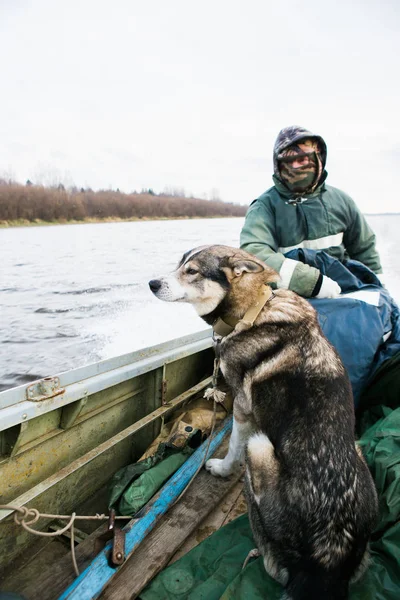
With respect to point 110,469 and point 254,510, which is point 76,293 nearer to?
point 110,469

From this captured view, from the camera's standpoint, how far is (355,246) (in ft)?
12.3

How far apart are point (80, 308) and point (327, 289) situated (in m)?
7.83

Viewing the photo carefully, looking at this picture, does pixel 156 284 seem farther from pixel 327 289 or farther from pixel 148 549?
pixel 148 549

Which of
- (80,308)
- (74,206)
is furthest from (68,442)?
(74,206)

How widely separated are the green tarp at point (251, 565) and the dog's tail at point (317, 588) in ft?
0.43

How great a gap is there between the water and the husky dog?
12.0 ft

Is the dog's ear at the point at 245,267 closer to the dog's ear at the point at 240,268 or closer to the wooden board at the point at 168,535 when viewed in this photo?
the dog's ear at the point at 240,268

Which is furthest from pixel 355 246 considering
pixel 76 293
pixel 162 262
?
pixel 162 262

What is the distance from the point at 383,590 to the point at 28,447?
1.91m

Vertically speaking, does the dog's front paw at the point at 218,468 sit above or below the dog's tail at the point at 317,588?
below

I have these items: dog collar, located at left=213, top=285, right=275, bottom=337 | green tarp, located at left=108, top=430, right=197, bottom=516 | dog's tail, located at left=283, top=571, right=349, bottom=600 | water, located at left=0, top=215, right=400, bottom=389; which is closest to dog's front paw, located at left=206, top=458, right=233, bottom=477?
green tarp, located at left=108, top=430, right=197, bottom=516

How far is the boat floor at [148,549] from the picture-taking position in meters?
A: 1.95

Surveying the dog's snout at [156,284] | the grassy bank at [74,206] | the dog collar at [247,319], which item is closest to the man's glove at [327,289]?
the dog collar at [247,319]

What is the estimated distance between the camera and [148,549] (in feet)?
6.83
